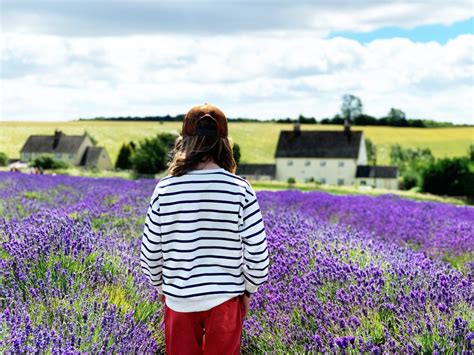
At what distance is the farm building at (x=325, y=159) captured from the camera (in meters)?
64.4

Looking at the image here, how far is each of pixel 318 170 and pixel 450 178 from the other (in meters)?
21.1

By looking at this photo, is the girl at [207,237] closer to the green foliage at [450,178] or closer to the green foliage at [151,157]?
the green foliage at [450,178]

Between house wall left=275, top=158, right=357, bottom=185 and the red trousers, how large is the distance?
6148 cm

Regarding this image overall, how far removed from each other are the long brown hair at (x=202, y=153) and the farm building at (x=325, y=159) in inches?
2420

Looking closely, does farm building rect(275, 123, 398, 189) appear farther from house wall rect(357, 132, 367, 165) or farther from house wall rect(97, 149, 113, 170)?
house wall rect(97, 149, 113, 170)

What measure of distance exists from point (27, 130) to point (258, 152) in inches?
1368

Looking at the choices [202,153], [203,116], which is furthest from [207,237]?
[203,116]

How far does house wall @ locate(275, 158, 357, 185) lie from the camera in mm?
64500

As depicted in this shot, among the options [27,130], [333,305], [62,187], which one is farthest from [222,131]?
[27,130]

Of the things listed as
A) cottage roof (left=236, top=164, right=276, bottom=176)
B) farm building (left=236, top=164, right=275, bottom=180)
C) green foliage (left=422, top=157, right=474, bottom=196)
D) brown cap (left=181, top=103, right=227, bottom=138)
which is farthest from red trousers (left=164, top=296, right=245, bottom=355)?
cottage roof (left=236, top=164, right=276, bottom=176)

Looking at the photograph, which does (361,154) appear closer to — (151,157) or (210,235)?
(151,157)

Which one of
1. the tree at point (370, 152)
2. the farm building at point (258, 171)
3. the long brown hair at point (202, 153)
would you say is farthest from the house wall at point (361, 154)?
the long brown hair at point (202, 153)

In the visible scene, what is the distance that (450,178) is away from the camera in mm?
45094

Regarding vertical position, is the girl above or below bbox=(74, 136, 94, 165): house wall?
above
